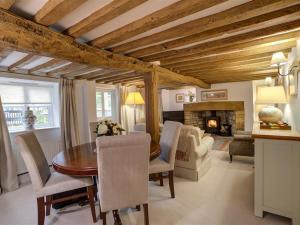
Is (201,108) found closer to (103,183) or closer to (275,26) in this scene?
(275,26)

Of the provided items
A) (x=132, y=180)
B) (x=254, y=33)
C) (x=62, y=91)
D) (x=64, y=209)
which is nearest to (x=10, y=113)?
(x=62, y=91)

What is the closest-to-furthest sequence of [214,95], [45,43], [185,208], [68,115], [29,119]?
[45,43] < [185,208] < [29,119] < [68,115] < [214,95]

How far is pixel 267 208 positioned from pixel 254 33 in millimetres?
2027

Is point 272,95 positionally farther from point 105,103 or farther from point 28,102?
point 28,102

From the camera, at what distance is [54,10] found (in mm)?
1536

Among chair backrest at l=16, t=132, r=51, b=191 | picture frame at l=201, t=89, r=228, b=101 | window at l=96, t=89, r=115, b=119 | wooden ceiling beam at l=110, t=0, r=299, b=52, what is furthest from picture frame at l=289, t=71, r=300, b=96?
window at l=96, t=89, r=115, b=119

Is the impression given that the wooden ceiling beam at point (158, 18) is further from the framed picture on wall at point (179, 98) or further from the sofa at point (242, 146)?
the framed picture on wall at point (179, 98)

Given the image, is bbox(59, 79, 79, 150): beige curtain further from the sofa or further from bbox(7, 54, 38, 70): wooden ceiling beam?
the sofa

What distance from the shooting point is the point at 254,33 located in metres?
2.21

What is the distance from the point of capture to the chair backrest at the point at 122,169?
157 centimetres

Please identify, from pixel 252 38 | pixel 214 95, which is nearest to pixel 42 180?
pixel 252 38

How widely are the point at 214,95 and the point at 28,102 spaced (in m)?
5.98

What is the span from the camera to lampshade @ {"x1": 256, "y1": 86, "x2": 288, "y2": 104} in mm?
2438

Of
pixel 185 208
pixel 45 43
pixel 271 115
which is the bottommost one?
pixel 185 208
